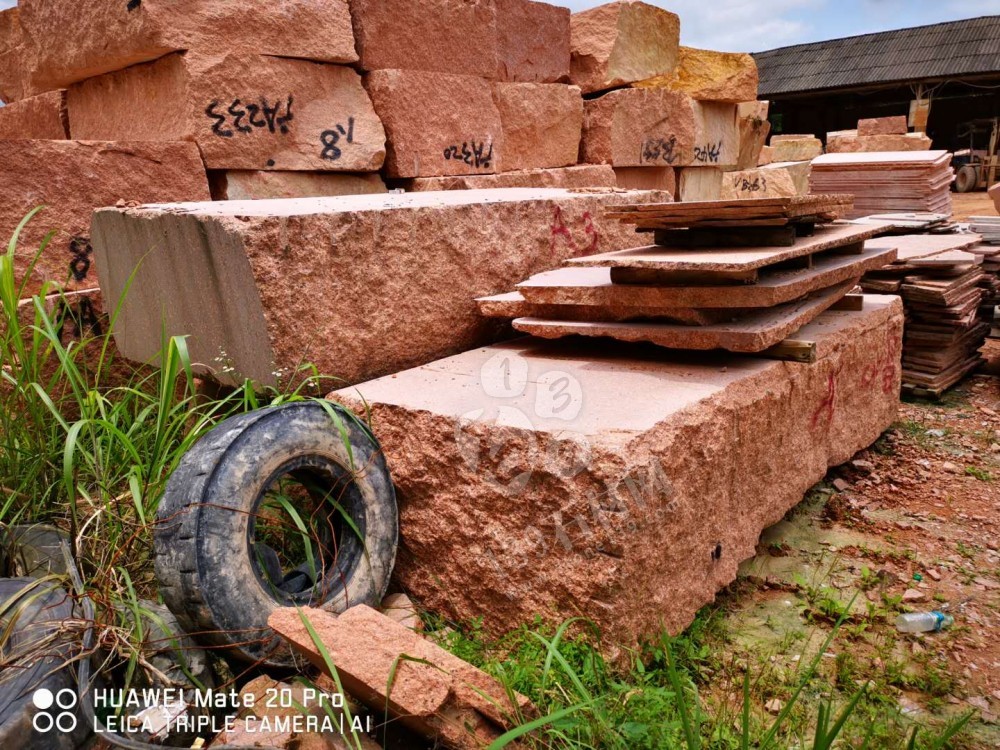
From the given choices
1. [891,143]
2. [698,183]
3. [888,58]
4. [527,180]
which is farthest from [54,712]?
[888,58]

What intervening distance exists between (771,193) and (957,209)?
7.57 metres

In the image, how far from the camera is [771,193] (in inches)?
359

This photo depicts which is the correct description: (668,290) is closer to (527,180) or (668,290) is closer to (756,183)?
(527,180)

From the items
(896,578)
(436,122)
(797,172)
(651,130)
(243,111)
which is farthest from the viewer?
(797,172)

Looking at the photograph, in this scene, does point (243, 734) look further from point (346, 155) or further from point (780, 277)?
point (346, 155)

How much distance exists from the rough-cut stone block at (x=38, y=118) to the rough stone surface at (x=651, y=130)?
159 inches

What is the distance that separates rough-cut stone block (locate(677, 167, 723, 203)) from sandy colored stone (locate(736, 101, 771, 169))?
83 centimetres

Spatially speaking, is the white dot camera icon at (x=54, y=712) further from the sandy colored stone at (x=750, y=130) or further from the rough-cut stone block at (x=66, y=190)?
the sandy colored stone at (x=750, y=130)

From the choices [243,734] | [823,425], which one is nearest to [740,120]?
[823,425]

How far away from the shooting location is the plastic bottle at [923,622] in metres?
2.14

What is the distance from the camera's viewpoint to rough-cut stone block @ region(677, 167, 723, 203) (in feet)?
24.7

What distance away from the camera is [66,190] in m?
2.92

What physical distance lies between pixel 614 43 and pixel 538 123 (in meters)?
1.24

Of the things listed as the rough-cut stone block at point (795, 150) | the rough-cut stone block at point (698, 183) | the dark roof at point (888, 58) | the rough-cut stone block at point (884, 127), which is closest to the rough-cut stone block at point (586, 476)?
the rough-cut stone block at point (698, 183)
